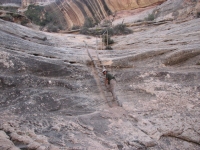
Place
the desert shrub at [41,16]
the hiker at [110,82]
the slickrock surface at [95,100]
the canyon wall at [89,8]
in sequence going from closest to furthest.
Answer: the slickrock surface at [95,100] < the hiker at [110,82] < the canyon wall at [89,8] < the desert shrub at [41,16]

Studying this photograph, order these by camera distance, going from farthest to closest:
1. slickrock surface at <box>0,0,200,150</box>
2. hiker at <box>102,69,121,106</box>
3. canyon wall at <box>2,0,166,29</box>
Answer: canyon wall at <box>2,0,166,29</box> → hiker at <box>102,69,121,106</box> → slickrock surface at <box>0,0,200,150</box>

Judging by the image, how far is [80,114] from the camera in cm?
469

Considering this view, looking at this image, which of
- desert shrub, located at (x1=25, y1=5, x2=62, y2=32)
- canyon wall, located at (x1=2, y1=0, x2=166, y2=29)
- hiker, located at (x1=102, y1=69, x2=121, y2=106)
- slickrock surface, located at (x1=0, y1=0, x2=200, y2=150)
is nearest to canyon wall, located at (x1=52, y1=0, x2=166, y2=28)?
canyon wall, located at (x1=2, y1=0, x2=166, y2=29)

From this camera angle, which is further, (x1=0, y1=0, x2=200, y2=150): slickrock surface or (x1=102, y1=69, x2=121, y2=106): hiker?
(x1=102, y1=69, x2=121, y2=106): hiker

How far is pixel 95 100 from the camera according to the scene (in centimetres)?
539

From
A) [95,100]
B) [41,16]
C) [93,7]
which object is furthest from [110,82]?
[41,16]

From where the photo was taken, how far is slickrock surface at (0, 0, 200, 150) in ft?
12.8

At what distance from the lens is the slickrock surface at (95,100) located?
391 centimetres

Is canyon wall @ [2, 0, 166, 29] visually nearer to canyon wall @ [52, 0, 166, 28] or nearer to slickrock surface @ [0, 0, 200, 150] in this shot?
canyon wall @ [52, 0, 166, 28]

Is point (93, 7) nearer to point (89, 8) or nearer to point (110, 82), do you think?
point (89, 8)

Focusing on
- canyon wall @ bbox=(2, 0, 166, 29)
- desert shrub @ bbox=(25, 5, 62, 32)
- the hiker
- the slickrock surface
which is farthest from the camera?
desert shrub @ bbox=(25, 5, 62, 32)

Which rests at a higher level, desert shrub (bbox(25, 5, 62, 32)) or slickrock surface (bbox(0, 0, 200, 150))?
desert shrub (bbox(25, 5, 62, 32))

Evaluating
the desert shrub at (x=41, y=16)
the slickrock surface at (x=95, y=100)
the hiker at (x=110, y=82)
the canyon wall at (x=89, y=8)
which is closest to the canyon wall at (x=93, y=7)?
the canyon wall at (x=89, y=8)

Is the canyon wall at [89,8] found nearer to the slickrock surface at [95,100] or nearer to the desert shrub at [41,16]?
the desert shrub at [41,16]
